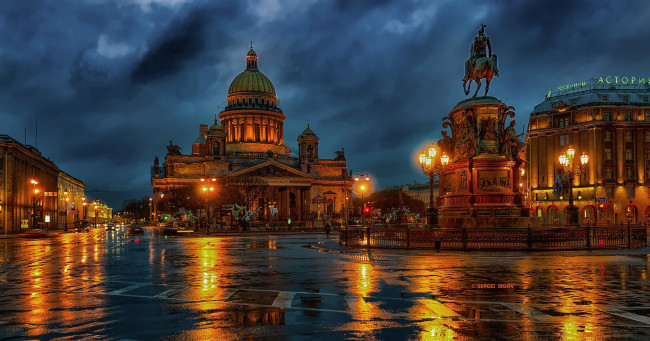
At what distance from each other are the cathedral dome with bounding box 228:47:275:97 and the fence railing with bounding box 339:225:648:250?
426ft

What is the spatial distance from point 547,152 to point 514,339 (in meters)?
95.7

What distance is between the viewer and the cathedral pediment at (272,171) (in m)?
138

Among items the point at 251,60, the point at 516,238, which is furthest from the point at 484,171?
the point at 251,60

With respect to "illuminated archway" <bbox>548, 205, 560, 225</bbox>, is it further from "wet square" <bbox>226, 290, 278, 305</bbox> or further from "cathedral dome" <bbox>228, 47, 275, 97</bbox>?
"cathedral dome" <bbox>228, 47, 275, 97</bbox>

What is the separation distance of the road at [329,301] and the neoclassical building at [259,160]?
104 m

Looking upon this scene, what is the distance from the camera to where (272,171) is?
140 meters

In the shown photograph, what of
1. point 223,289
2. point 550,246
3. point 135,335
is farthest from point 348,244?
point 135,335

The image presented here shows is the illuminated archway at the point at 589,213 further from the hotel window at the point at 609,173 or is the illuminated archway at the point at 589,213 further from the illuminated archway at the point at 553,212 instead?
the hotel window at the point at 609,173

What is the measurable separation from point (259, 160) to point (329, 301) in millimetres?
136252

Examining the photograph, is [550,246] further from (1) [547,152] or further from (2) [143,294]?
(1) [547,152]

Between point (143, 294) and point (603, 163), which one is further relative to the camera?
point (603, 163)

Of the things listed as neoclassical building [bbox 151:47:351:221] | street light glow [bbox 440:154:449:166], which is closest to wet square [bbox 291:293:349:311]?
street light glow [bbox 440:154:449:166]

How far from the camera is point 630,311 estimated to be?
1211 centimetres

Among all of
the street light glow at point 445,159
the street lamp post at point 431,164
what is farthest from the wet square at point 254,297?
the street lamp post at point 431,164
